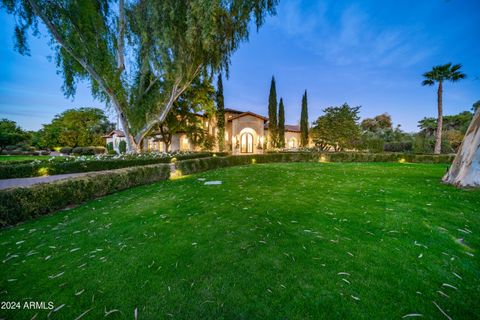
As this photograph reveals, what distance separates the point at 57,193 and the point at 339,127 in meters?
28.5

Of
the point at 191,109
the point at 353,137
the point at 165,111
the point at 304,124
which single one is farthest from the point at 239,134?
the point at 353,137

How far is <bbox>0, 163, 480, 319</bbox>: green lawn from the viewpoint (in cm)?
182

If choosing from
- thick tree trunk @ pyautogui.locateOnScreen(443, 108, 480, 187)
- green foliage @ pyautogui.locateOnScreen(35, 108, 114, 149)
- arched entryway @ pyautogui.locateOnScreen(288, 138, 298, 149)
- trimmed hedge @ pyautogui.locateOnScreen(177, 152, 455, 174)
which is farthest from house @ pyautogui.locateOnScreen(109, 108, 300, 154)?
green foliage @ pyautogui.locateOnScreen(35, 108, 114, 149)

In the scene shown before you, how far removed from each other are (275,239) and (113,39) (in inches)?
653

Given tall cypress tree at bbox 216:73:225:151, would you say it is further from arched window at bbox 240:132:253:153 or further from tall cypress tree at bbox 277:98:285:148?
tall cypress tree at bbox 277:98:285:148

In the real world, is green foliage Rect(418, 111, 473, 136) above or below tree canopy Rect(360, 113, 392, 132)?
below

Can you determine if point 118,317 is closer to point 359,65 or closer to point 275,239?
point 275,239

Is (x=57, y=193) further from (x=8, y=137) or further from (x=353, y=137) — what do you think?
(x=8, y=137)

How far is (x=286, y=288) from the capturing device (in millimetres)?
2029

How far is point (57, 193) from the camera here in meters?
5.32

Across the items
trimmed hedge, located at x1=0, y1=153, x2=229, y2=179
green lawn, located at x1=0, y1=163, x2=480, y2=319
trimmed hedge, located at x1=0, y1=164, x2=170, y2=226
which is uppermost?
trimmed hedge, located at x1=0, y1=153, x2=229, y2=179

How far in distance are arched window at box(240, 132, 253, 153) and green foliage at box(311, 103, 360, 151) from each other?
1011 centimetres

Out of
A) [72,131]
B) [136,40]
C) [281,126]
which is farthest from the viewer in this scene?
[72,131]

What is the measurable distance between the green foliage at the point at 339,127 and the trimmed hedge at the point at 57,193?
83.4 ft
